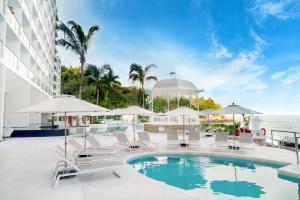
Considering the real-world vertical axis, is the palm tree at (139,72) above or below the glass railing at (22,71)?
above

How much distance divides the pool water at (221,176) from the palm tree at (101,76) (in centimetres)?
2851

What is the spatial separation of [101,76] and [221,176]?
33.2 metres

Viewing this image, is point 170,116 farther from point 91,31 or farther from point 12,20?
point 12,20

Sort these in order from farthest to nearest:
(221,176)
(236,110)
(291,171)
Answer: (236,110)
(221,176)
(291,171)

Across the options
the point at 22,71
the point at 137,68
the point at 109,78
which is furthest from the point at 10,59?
the point at 109,78

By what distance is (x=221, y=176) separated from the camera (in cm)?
799

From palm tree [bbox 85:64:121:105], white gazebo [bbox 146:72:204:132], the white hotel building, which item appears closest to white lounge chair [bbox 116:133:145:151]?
the white hotel building

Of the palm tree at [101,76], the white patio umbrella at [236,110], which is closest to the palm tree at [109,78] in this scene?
the palm tree at [101,76]

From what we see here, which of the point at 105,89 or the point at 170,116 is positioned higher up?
the point at 105,89

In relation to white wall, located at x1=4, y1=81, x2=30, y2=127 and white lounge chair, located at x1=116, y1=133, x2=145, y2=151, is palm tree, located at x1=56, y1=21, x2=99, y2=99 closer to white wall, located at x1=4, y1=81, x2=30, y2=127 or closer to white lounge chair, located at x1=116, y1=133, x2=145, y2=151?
white wall, located at x1=4, y1=81, x2=30, y2=127

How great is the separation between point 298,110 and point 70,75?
174ft

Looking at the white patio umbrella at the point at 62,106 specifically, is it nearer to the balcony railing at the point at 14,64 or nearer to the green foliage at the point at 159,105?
the balcony railing at the point at 14,64

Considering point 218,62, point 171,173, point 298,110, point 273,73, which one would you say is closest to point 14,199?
point 171,173

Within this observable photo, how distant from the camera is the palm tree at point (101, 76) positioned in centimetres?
3759
